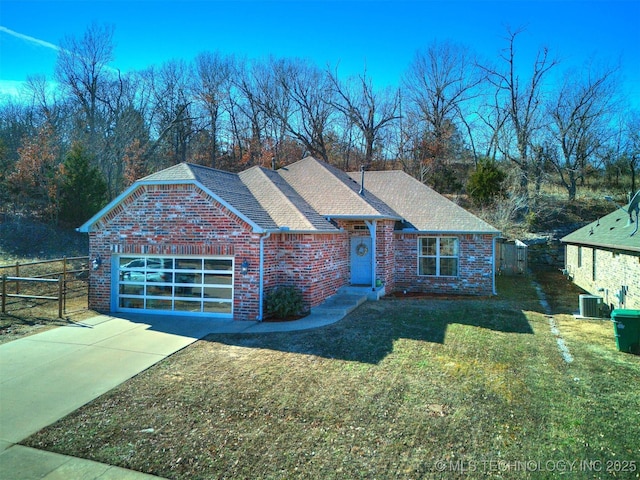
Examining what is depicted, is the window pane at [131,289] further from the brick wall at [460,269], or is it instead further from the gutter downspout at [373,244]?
the brick wall at [460,269]

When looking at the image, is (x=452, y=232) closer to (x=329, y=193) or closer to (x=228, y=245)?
(x=329, y=193)

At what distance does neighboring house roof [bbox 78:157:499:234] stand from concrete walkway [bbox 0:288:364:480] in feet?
10.3

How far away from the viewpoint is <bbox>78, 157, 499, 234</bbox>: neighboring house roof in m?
12.4

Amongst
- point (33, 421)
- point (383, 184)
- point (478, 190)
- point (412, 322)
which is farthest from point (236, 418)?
point (478, 190)

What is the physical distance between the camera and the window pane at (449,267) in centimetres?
1625

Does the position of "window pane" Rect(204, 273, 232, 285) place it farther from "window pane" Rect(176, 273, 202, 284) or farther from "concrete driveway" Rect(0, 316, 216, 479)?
"concrete driveway" Rect(0, 316, 216, 479)

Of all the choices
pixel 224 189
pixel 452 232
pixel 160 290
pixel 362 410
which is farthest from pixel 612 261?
pixel 160 290

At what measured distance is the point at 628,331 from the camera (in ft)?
28.6

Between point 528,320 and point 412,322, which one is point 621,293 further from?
point 412,322

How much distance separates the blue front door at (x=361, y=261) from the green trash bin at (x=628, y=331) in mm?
8118

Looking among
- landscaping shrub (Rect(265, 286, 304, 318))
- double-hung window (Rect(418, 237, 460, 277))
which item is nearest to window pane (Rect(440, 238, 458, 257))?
double-hung window (Rect(418, 237, 460, 277))

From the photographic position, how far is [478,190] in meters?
29.0

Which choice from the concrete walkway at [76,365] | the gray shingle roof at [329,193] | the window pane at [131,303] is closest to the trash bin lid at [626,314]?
the concrete walkway at [76,365]

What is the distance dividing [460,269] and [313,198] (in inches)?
252
